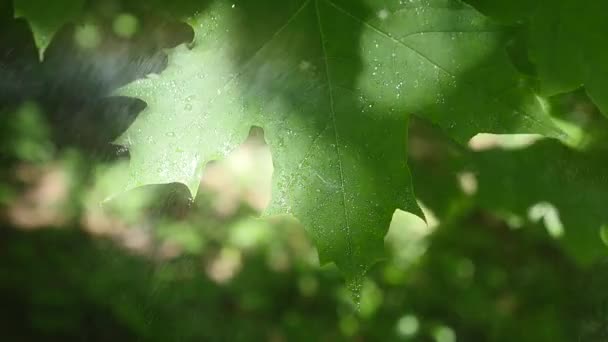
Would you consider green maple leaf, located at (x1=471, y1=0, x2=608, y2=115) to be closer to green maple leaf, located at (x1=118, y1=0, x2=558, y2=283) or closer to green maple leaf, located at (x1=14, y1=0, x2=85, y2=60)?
green maple leaf, located at (x1=118, y1=0, x2=558, y2=283)

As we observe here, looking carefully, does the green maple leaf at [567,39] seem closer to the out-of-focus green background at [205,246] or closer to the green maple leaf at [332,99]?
the green maple leaf at [332,99]

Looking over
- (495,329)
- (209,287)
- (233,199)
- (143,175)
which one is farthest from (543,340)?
(143,175)

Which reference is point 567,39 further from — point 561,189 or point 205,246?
point 205,246

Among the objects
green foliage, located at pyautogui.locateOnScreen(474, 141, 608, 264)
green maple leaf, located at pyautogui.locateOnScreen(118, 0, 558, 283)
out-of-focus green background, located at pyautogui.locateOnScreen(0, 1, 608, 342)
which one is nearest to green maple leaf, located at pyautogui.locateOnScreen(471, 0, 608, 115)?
green maple leaf, located at pyautogui.locateOnScreen(118, 0, 558, 283)

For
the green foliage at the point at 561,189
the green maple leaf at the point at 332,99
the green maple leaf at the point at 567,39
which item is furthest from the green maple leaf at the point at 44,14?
the green foliage at the point at 561,189

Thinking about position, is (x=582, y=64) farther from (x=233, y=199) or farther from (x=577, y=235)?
(x=233, y=199)
